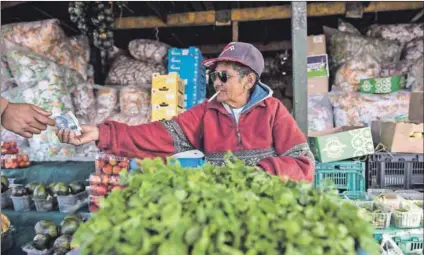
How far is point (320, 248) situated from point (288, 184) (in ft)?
1.18

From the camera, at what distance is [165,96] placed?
4566 millimetres

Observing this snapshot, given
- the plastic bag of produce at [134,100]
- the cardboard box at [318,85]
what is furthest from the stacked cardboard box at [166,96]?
the cardboard box at [318,85]

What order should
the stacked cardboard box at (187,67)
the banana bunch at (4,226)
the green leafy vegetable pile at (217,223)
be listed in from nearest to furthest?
the green leafy vegetable pile at (217,223) < the banana bunch at (4,226) < the stacked cardboard box at (187,67)

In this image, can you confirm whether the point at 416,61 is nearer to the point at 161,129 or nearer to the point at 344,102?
the point at 344,102

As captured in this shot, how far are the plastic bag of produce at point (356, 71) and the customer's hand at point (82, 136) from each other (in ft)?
12.0

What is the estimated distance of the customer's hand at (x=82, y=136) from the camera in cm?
209

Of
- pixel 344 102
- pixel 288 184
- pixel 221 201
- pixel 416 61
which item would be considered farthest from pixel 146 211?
pixel 416 61

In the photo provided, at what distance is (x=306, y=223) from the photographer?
97cm

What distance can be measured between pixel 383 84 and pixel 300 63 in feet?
7.24

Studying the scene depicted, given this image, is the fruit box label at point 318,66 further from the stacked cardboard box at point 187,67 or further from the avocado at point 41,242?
the avocado at point 41,242

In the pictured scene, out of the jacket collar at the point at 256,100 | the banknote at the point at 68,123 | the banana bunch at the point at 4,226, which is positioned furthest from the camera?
the banana bunch at the point at 4,226

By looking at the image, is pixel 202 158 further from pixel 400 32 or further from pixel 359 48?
pixel 400 32

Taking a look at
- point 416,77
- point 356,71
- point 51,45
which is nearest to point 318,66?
point 356,71

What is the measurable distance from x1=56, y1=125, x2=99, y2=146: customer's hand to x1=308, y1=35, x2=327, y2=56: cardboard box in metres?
3.54
